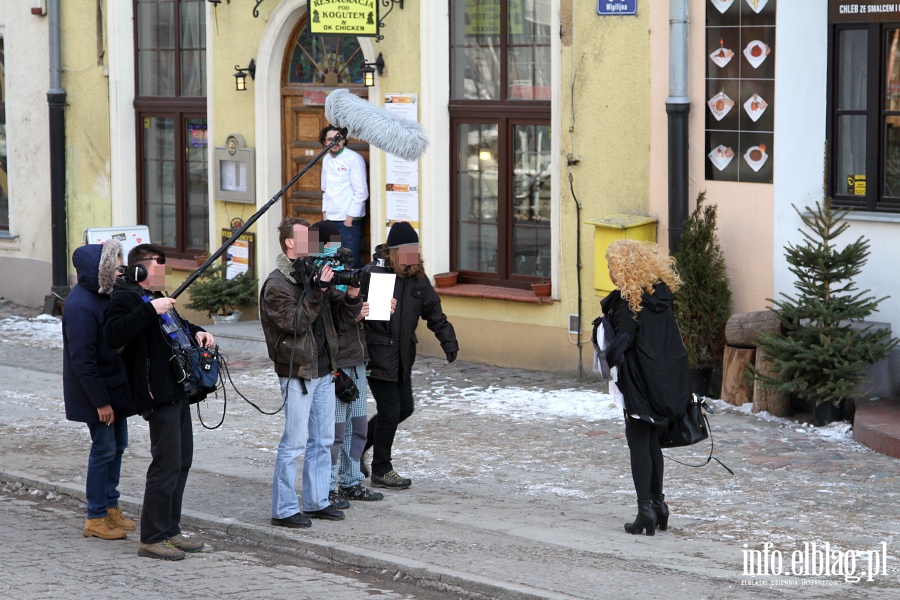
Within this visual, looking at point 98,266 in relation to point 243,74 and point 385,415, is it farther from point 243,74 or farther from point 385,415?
point 243,74

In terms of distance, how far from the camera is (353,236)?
14133mm

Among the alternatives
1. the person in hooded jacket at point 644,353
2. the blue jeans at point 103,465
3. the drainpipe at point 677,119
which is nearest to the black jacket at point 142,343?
the blue jeans at point 103,465

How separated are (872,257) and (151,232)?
31.3 feet

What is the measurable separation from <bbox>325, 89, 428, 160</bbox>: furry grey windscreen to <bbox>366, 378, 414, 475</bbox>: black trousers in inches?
58.2

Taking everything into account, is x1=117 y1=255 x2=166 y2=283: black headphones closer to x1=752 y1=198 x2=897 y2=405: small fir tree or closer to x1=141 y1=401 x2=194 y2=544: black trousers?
x1=141 y1=401 x2=194 y2=544: black trousers

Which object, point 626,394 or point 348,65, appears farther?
point 348,65

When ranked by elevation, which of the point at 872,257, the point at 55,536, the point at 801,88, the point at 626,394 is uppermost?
the point at 801,88

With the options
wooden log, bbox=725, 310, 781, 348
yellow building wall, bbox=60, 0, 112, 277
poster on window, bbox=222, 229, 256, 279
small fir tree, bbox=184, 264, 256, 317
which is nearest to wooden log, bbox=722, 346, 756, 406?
wooden log, bbox=725, 310, 781, 348

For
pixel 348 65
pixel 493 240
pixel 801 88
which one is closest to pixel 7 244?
pixel 348 65

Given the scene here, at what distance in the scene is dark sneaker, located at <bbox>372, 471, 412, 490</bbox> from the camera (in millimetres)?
8852

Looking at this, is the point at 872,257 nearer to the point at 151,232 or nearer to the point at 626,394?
the point at 626,394

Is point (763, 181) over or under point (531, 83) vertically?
under

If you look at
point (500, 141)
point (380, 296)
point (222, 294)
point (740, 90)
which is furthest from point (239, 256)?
point (380, 296)

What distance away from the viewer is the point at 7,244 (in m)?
18.2
